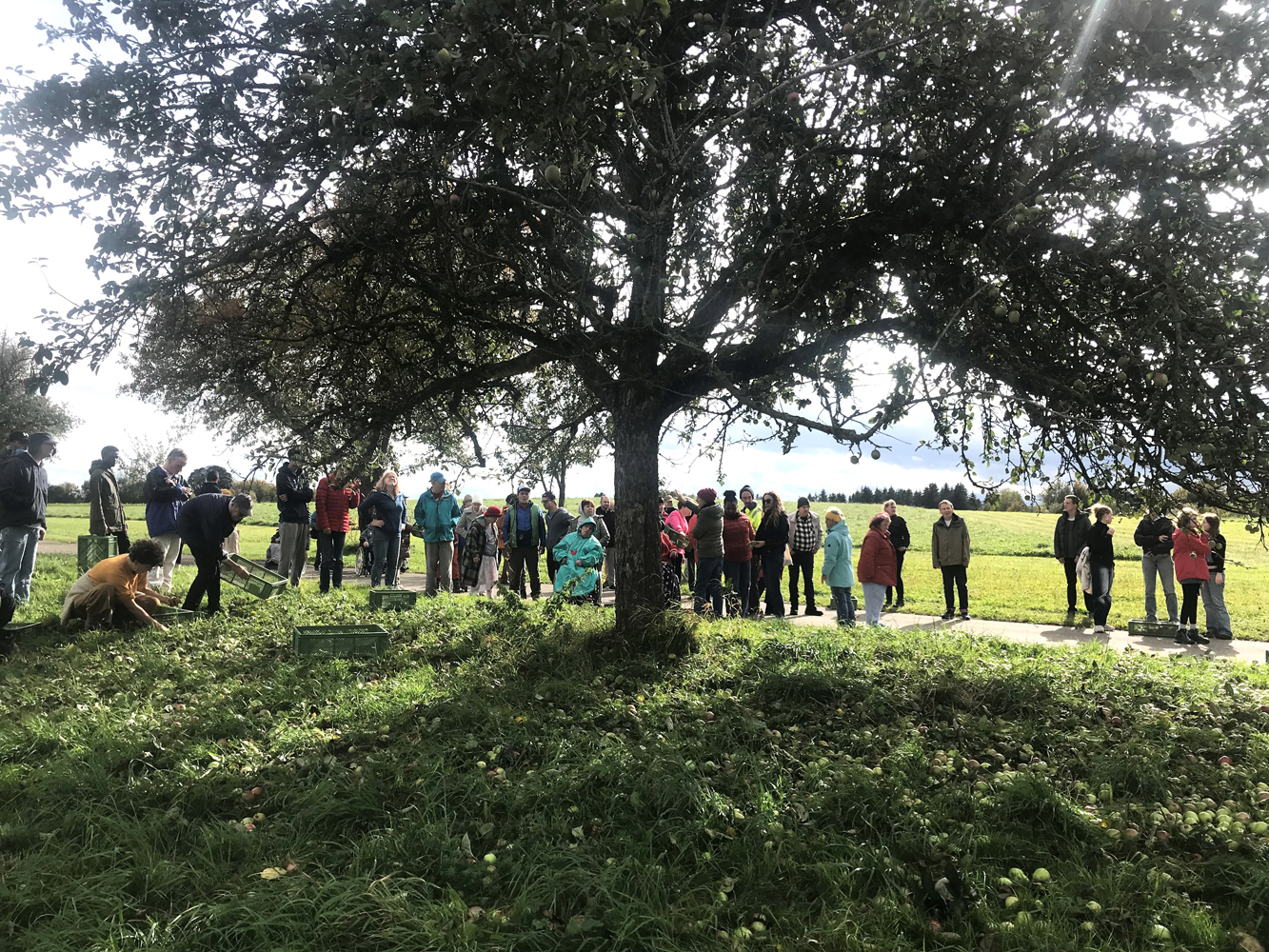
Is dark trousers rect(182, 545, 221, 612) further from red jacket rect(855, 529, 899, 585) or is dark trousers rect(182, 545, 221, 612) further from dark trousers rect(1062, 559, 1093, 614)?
dark trousers rect(1062, 559, 1093, 614)

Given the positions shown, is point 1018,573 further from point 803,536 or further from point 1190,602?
point 803,536

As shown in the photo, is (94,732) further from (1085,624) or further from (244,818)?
(1085,624)

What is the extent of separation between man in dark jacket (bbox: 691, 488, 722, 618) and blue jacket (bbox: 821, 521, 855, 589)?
1728 mm

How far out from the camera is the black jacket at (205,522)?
29.7 ft

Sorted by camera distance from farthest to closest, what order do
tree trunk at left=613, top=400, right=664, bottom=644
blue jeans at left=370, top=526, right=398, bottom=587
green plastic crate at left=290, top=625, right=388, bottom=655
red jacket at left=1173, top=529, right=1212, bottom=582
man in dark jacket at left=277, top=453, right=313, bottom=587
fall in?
blue jeans at left=370, top=526, right=398, bottom=587 → man in dark jacket at left=277, top=453, right=313, bottom=587 → red jacket at left=1173, top=529, right=1212, bottom=582 → tree trunk at left=613, top=400, right=664, bottom=644 → green plastic crate at left=290, top=625, right=388, bottom=655

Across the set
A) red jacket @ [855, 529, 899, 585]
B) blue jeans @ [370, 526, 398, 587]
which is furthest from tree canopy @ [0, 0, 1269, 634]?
blue jeans @ [370, 526, 398, 587]

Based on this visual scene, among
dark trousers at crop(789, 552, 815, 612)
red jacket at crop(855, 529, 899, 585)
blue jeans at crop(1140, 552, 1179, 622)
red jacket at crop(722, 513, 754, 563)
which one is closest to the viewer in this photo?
red jacket at crop(855, 529, 899, 585)

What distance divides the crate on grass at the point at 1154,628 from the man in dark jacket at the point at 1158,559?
0.18m

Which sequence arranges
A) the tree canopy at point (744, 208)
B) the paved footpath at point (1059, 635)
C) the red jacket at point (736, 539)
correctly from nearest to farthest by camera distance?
the tree canopy at point (744, 208)
the paved footpath at point (1059, 635)
the red jacket at point (736, 539)

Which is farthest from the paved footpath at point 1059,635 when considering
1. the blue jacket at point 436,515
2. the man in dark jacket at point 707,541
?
the blue jacket at point 436,515

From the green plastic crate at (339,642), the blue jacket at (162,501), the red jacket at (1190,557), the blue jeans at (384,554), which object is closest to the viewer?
the green plastic crate at (339,642)

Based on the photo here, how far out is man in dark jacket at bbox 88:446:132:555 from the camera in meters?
10.7

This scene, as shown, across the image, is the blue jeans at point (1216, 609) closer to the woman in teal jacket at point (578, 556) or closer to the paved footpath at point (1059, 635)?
the paved footpath at point (1059, 635)

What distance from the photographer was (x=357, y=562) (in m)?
17.2
